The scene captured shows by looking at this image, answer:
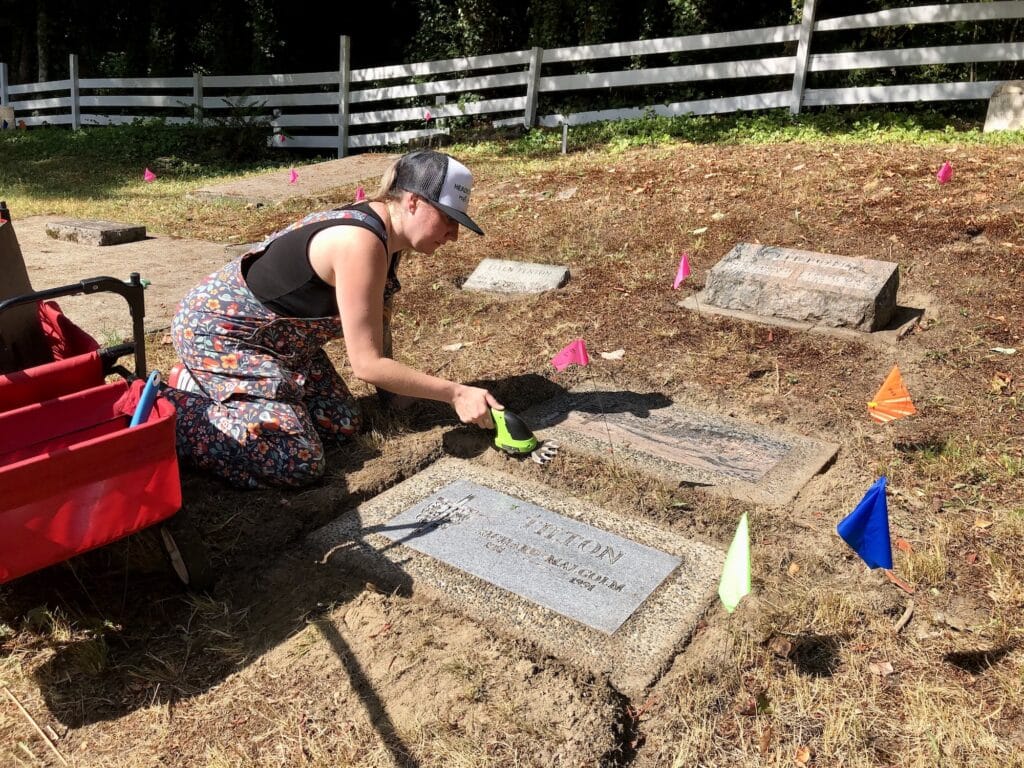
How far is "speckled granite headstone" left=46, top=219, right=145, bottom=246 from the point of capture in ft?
22.0

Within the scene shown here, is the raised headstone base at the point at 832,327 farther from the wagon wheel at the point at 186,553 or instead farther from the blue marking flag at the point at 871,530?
the wagon wheel at the point at 186,553

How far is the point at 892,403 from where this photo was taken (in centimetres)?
321

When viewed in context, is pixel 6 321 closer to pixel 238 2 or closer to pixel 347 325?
pixel 347 325

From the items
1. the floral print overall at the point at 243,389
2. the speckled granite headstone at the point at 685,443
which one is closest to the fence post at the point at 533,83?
the speckled granite headstone at the point at 685,443

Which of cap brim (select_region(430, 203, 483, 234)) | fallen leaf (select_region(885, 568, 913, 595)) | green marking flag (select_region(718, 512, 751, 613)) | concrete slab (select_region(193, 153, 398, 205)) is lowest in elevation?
fallen leaf (select_region(885, 568, 913, 595))

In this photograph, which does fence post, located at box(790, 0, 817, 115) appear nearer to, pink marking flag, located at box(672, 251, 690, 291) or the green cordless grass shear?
pink marking flag, located at box(672, 251, 690, 291)

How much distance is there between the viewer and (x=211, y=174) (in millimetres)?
11781

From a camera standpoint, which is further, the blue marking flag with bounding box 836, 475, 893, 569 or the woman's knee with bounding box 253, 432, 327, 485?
the woman's knee with bounding box 253, 432, 327, 485

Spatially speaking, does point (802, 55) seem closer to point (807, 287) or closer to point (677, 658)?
point (807, 287)

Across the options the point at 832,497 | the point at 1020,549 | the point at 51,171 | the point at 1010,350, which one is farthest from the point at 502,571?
the point at 51,171

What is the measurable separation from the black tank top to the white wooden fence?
26.3 feet

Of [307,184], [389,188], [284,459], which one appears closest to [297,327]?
[284,459]

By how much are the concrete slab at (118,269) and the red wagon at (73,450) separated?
6.20ft

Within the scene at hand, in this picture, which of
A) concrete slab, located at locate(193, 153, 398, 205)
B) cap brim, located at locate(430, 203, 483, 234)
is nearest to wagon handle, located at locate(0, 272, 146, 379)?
cap brim, located at locate(430, 203, 483, 234)
